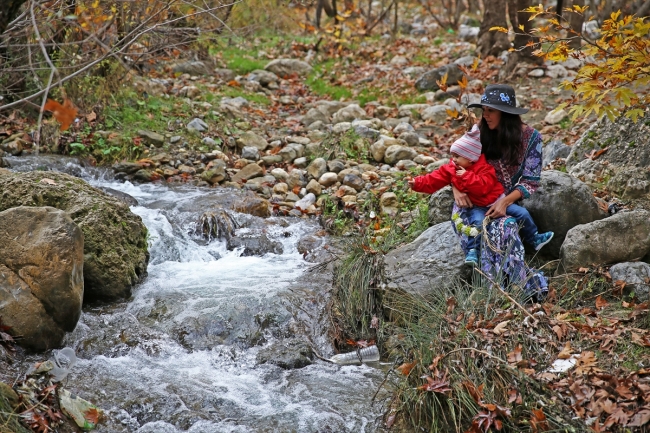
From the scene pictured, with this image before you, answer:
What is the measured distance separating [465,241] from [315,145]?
15.7ft

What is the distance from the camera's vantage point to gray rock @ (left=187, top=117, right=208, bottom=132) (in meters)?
9.70

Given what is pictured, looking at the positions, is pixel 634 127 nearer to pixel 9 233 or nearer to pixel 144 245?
pixel 144 245

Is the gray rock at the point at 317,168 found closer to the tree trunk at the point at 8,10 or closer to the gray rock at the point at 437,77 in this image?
the gray rock at the point at 437,77

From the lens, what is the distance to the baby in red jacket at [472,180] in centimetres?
483

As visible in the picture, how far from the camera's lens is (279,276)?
248 inches

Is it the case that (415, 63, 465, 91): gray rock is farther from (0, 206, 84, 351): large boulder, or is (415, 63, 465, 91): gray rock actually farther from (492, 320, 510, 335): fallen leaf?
(492, 320, 510, 335): fallen leaf

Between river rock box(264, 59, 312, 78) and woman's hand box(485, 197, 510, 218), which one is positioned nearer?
woman's hand box(485, 197, 510, 218)

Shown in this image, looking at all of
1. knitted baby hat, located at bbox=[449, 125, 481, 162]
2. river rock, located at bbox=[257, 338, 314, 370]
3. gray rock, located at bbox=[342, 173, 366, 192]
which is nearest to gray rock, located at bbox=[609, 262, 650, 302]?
knitted baby hat, located at bbox=[449, 125, 481, 162]

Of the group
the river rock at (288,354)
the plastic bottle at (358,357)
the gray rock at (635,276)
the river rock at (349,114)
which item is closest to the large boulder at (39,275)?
the river rock at (288,354)

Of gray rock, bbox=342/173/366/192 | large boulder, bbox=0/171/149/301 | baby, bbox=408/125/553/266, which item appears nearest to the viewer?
baby, bbox=408/125/553/266

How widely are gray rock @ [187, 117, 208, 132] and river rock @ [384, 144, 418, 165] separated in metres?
2.88

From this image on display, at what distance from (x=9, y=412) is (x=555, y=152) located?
596cm

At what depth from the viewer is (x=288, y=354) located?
4938 mm

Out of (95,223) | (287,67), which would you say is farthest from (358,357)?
(287,67)
